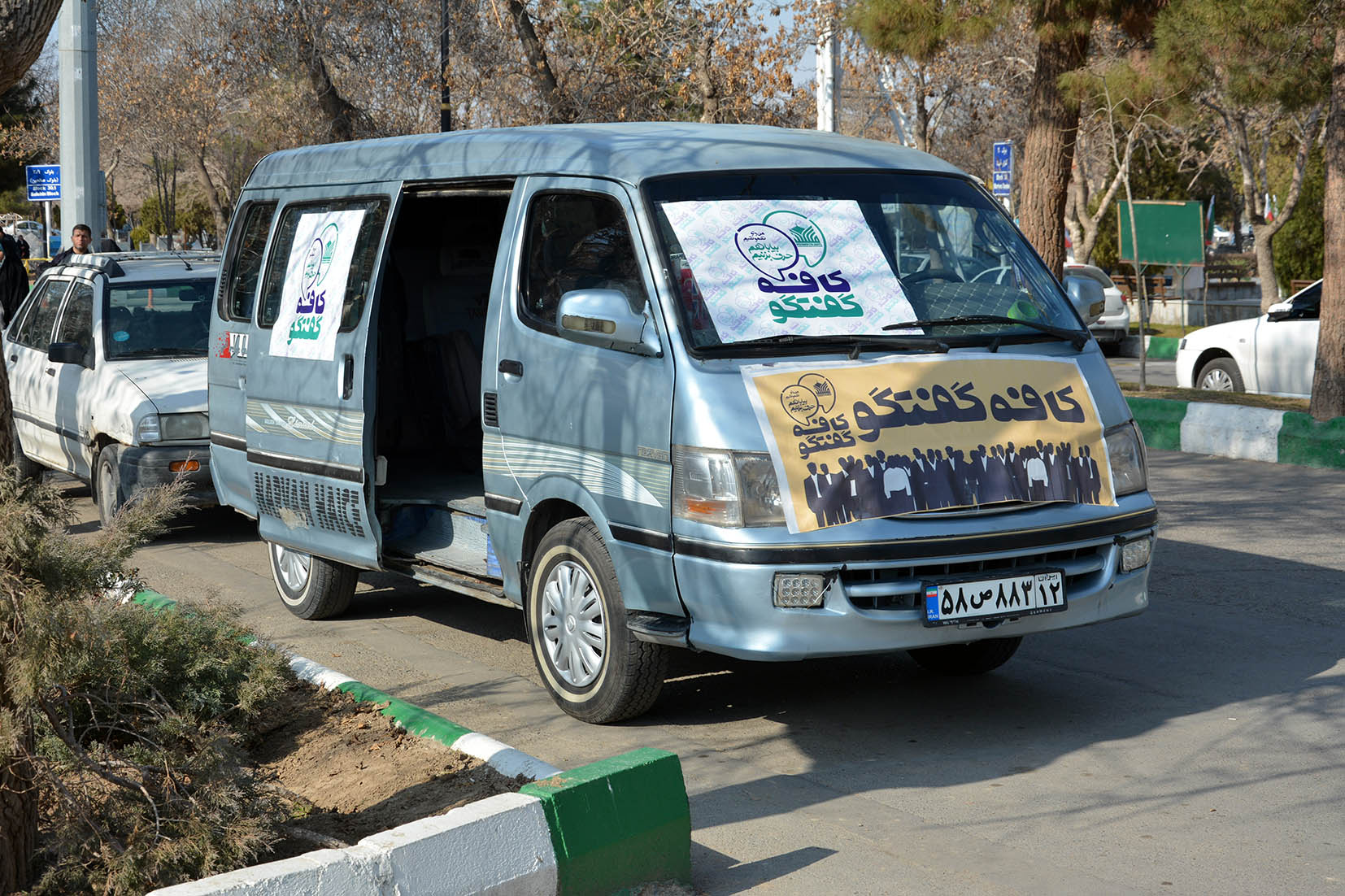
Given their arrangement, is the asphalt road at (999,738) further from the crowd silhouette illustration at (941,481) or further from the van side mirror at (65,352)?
the van side mirror at (65,352)

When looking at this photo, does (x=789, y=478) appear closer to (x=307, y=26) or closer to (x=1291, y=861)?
(x=1291, y=861)

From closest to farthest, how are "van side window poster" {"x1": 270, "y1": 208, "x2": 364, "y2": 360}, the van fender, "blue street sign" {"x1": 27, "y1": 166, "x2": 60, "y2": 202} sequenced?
the van fender → "van side window poster" {"x1": 270, "y1": 208, "x2": 364, "y2": 360} → "blue street sign" {"x1": 27, "y1": 166, "x2": 60, "y2": 202}

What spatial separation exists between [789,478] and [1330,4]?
1077 cm

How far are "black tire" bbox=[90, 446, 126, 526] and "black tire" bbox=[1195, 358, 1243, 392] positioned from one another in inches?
435

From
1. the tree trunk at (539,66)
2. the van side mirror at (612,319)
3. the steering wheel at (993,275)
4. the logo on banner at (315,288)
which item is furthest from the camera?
the tree trunk at (539,66)

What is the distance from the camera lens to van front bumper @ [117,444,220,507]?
30.7ft

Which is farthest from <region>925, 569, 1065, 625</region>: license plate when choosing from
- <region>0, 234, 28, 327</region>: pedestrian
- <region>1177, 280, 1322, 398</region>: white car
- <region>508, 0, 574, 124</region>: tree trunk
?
<region>508, 0, 574, 124</region>: tree trunk

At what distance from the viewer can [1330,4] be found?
13.3 meters

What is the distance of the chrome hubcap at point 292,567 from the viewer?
7660 mm

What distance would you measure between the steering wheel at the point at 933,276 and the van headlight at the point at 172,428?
5.31 m

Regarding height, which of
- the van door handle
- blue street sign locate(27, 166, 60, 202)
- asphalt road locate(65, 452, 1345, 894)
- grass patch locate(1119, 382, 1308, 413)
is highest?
blue street sign locate(27, 166, 60, 202)

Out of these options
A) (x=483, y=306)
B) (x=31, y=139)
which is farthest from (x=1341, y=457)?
(x=31, y=139)

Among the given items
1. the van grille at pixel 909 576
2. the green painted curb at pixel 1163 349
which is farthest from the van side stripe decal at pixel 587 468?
the green painted curb at pixel 1163 349

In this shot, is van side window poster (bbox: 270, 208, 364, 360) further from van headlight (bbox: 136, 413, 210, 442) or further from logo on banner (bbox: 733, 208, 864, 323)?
van headlight (bbox: 136, 413, 210, 442)
